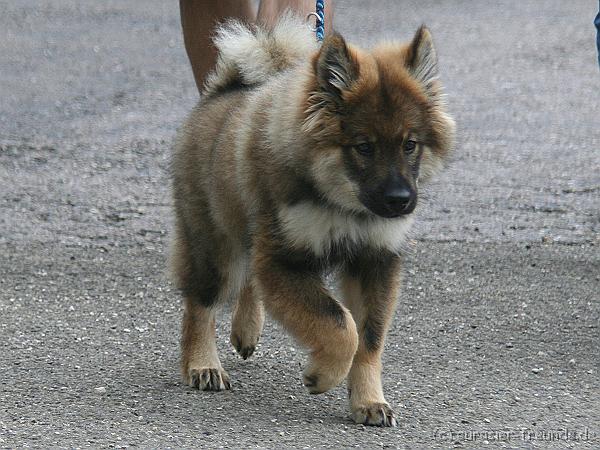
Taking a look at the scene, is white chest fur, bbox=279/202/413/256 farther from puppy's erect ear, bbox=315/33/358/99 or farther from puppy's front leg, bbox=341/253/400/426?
puppy's erect ear, bbox=315/33/358/99

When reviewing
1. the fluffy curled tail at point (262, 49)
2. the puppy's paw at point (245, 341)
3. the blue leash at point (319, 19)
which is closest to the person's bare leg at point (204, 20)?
the blue leash at point (319, 19)

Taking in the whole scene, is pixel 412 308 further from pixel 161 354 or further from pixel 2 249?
pixel 2 249

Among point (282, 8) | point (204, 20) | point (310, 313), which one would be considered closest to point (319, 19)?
point (282, 8)

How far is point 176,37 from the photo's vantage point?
11.8 metres

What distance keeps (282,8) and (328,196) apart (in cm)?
149

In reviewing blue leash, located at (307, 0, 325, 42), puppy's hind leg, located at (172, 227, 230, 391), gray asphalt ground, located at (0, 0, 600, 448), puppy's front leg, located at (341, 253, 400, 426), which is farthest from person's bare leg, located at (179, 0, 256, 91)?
puppy's front leg, located at (341, 253, 400, 426)

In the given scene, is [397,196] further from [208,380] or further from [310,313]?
[208,380]

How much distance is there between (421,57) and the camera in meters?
4.07

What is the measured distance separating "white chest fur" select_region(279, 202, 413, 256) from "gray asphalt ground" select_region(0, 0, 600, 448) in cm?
58

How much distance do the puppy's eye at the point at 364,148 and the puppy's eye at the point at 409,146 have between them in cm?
12

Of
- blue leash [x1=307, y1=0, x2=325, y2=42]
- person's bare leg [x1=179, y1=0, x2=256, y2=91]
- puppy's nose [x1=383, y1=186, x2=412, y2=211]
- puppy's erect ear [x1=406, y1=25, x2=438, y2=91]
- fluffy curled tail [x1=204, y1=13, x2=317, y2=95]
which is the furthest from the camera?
person's bare leg [x1=179, y1=0, x2=256, y2=91]

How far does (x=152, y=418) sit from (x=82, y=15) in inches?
381

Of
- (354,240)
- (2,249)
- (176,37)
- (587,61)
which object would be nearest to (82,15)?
(176,37)

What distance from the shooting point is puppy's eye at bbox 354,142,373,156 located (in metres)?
3.89
